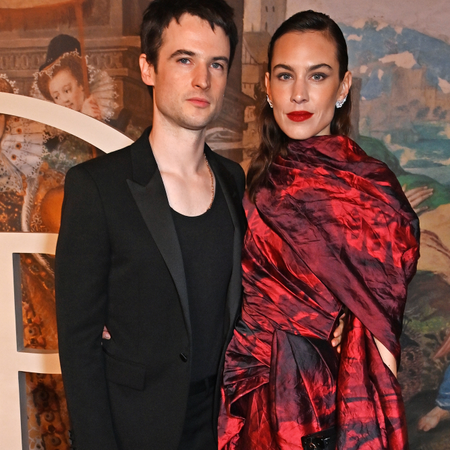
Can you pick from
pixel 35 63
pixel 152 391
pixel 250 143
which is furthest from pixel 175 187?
pixel 35 63

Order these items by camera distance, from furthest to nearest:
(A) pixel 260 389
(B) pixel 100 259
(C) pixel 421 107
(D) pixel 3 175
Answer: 1. (D) pixel 3 175
2. (C) pixel 421 107
3. (A) pixel 260 389
4. (B) pixel 100 259

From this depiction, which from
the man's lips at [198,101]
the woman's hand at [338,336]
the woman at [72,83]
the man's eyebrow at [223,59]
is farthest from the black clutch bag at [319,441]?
the woman at [72,83]

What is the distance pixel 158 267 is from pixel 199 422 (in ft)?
1.48

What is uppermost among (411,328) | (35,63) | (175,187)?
(35,63)

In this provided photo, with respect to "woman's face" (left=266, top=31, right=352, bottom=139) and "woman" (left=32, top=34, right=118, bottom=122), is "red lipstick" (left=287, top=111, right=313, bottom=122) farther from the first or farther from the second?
"woman" (left=32, top=34, right=118, bottom=122)

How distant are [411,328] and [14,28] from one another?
2031 mm

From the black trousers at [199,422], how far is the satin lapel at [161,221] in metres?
0.21

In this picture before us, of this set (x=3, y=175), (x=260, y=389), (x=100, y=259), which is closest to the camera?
(x=100, y=259)

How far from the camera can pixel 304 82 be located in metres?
1.44

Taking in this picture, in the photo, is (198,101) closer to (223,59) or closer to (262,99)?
(223,59)

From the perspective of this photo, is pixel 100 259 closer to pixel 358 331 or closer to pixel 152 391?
pixel 152 391

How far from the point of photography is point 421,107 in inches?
81.7

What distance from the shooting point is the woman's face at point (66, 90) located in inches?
86.0

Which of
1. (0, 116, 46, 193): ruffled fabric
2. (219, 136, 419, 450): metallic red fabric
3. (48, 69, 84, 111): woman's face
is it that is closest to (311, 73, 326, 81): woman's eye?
(219, 136, 419, 450): metallic red fabric
